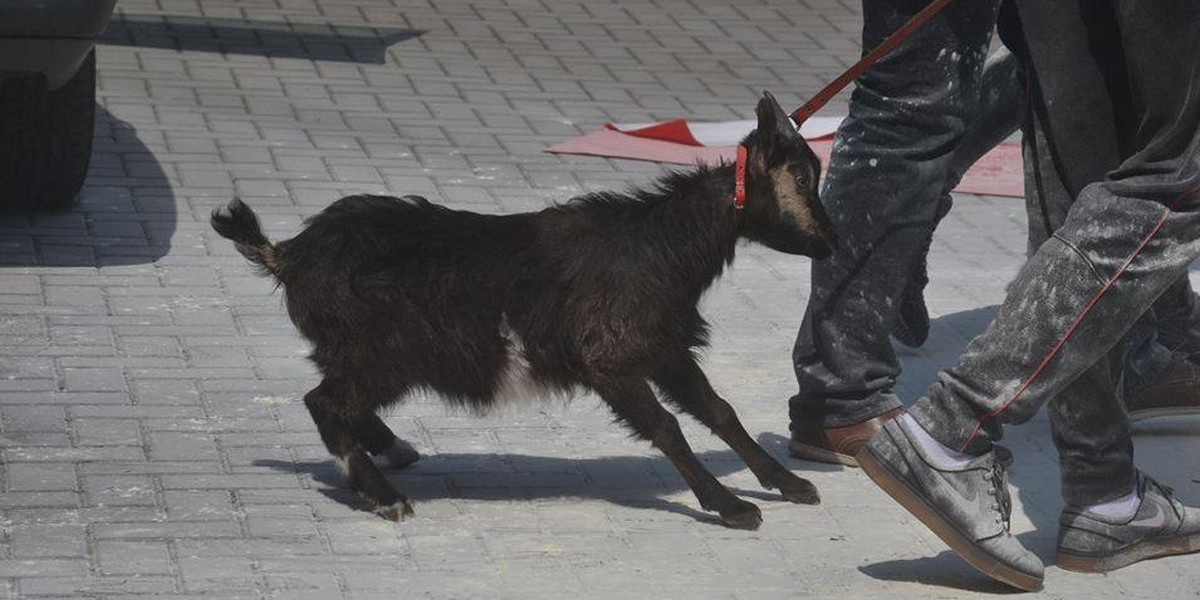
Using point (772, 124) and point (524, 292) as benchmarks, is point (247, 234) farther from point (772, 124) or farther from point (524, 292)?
point (772, 124)

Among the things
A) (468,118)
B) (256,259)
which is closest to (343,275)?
(256,259)

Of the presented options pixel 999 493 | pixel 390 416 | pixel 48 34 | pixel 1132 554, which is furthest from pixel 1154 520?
pixel 48 34

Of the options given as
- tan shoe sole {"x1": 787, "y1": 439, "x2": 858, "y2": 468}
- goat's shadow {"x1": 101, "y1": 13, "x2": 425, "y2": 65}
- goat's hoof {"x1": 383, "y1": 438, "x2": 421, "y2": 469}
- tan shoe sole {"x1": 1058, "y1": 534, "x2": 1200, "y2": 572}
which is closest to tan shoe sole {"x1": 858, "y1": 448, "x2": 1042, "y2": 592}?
tan shoe sole {"x1": 1058, "y1": 534, "x2": 1200, "y2": 572}

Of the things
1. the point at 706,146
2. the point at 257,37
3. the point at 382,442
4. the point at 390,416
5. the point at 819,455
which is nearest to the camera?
the point at 382,442

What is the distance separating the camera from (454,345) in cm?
482

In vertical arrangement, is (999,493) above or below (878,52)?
below

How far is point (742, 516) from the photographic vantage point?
4.80 meters

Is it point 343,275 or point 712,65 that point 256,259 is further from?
point 712,65

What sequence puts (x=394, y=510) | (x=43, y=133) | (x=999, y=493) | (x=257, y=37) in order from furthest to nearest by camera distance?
(x=257, y=37), (x=43, y=133), (x=394, y=510), (x=999, y=493)

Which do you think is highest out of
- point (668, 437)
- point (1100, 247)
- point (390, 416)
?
point (1100, 247)

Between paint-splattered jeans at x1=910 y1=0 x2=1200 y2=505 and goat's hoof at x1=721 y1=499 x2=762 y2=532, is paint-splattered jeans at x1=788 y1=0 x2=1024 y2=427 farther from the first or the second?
paint-splattered jeans at x1=910 y1=0 x2=1200 y2=505

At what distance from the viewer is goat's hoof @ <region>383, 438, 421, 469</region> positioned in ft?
16.9

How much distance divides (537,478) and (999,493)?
126cm

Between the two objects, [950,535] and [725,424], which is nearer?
[950,535]
